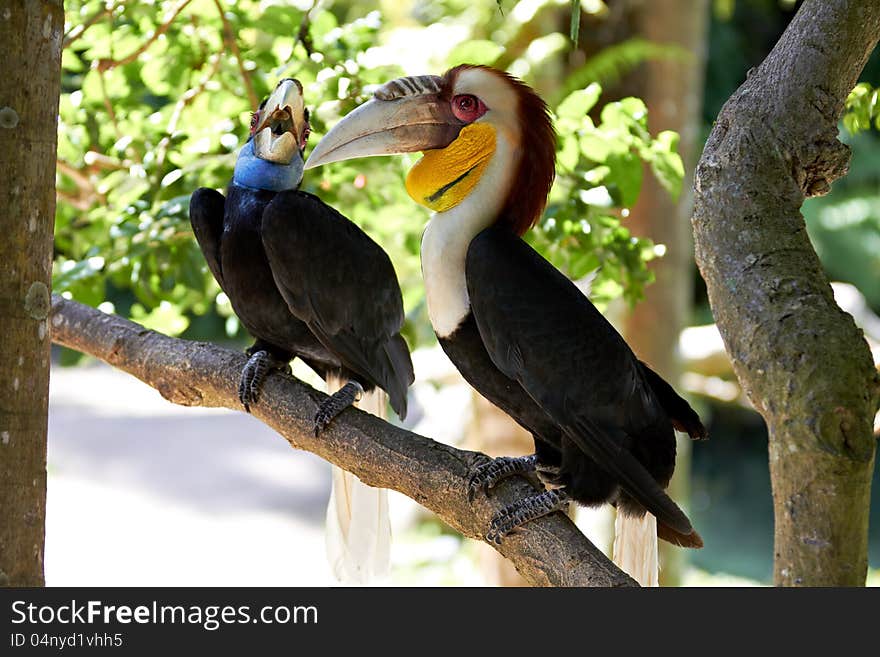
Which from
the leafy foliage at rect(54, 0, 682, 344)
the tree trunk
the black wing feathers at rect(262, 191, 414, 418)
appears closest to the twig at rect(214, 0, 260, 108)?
the leafy foliage at rect(54, 0, 682, 344)

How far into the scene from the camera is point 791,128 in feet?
3.76

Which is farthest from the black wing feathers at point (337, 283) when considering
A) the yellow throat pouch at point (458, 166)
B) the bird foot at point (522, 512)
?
the bird foot at point (522, 512)

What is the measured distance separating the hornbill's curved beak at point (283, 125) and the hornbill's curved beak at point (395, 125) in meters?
0.21

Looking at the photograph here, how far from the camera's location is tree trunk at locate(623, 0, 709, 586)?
3266mm

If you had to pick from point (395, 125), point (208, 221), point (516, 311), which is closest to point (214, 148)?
point (208, 221)

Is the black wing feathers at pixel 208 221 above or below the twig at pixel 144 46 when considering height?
below

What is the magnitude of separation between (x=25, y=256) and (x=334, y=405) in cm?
55

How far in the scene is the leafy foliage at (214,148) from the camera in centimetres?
192

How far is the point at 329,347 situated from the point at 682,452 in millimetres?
1892

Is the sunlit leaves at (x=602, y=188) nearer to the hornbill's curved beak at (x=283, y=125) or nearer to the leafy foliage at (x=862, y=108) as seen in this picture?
the leafy foliage at (x=862, y=108)

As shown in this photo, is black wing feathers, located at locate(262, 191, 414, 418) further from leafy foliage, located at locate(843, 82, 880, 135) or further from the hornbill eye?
leafy foliage, located at locate(843, 82, 880, 135)
